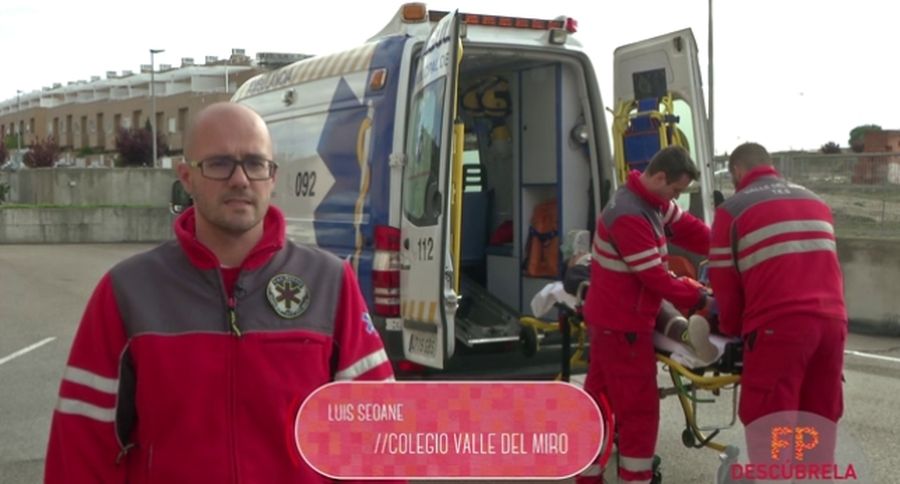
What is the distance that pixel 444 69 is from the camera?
560 cm

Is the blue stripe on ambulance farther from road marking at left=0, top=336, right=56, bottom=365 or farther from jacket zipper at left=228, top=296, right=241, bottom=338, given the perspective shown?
road marking at left=0, top=336, right=56, bottom=365

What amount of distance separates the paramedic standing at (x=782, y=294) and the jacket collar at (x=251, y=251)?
2.78 meters

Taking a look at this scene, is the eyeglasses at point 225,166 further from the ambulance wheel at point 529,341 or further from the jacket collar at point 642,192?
the ambulance wheel at point 529,341

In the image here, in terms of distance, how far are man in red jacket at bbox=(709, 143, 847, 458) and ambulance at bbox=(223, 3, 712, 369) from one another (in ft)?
5.07

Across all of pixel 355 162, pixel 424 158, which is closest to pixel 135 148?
pixel 355 162

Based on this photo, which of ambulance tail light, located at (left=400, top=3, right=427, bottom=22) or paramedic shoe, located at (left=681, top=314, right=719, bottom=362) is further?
ambulance tail light, located at (left=400, top=3, right=427, bottom=22)

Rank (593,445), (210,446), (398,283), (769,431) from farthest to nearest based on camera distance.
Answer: (398,283), (769,431), (593,445), (210,446)

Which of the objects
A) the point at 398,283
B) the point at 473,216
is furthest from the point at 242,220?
the point at 473,216

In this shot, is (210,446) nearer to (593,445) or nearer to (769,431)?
(593,445)

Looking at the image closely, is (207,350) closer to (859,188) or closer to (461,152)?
(461,152)

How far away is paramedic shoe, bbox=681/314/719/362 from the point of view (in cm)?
500

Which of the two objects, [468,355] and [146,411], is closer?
[146,411]

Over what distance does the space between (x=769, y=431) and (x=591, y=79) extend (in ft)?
10.0

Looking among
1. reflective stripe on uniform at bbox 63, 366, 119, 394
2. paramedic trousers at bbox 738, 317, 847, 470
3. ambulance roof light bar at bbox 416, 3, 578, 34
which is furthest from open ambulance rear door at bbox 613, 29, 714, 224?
reflective stripe on uniform at bbox 63, 366, 119, 394
